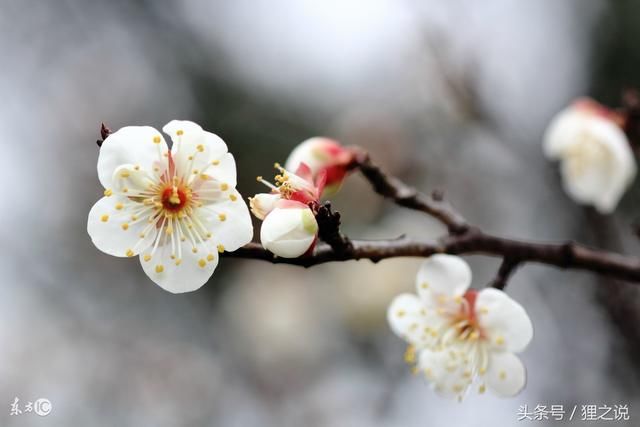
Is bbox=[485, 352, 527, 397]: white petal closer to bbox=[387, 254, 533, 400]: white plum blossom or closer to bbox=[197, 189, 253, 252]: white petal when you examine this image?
bbox=[387, 254, 533, 400]: white plum blossom

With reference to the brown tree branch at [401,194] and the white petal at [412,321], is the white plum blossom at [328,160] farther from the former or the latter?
the white petal at [412,321]

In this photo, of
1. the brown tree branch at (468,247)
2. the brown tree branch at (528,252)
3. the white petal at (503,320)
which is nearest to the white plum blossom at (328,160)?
the brown tree branch at (468,247)

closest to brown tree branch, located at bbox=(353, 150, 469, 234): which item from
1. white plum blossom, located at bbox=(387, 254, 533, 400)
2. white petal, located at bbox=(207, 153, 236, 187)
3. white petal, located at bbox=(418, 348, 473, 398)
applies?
white plum blossom, located at bbox=(387, 254, 533, 400)

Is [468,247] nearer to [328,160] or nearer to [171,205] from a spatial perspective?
[328,160]

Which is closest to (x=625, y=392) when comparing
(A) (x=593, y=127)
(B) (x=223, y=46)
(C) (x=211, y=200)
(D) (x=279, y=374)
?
(A) (x=593, y=127)

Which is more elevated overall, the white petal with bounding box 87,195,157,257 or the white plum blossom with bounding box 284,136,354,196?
the white petal with bounding box 87,195,157,257

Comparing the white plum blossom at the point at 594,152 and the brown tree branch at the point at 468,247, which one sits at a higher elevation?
the brown tree branch at the point at 468,247
